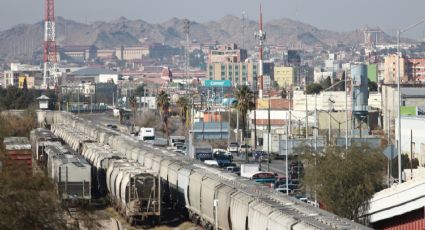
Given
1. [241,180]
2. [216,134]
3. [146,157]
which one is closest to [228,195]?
[241,180]

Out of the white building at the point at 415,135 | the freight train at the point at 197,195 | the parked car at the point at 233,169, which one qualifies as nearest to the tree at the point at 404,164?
the white building at the point at 415,135

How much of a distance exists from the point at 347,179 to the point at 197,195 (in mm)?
5431

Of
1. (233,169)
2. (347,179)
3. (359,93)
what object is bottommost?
(233,169)

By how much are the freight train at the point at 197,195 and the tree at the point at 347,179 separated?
10.5ft

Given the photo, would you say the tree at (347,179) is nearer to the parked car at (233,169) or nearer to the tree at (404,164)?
the tree at (404,164)

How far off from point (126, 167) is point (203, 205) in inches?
291

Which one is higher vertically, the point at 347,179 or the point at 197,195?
the point at 347,179

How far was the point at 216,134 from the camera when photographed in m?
101

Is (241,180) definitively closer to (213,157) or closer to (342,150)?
(342,150)

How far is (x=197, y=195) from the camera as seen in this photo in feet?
133

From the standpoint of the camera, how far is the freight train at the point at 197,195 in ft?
94.3

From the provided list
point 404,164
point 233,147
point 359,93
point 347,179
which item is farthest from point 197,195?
point 233,147

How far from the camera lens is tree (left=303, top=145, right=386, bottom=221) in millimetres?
39438

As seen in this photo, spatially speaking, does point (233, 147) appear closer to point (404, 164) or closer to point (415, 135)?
point (415, 135)
